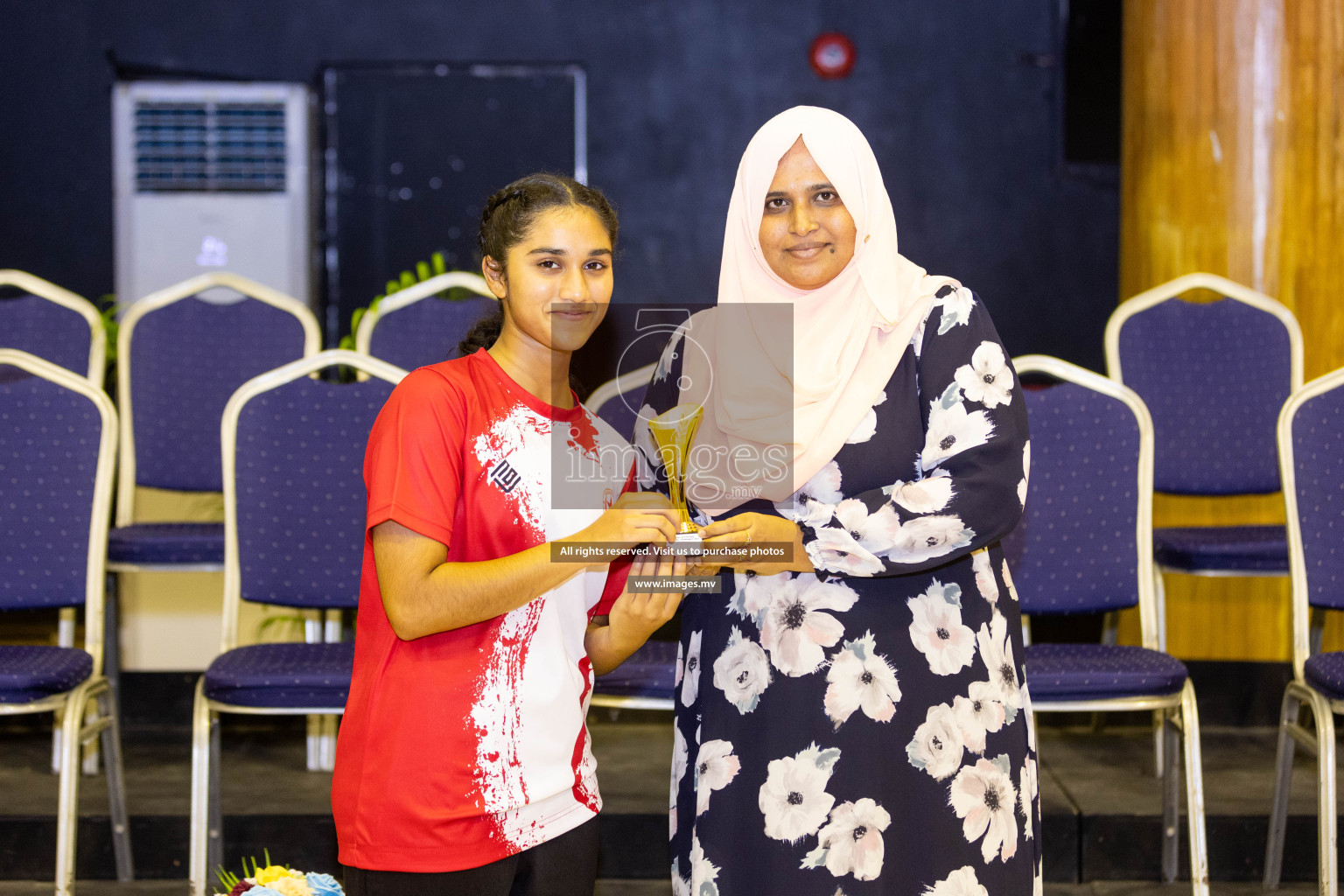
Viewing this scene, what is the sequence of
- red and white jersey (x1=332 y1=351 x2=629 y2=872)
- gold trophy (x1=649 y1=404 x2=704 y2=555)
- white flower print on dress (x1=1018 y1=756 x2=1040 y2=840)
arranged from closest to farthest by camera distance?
red and white jersey (x1=332 y1=351 x2=629 y2=872) < gold trophy (x1=649 y1=404 x2=704 y2=555) < white flower print on dress (x1=1018 y1=756 x2=1040 y2=840)

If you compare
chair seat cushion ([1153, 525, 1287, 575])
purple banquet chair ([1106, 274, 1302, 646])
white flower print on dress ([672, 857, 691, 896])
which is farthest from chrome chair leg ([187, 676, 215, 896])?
purple banquet chair ([1106, 274, 1302, 646])

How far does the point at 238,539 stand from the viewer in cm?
223

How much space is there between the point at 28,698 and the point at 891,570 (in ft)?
4.92

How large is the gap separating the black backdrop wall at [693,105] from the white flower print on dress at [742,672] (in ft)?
13.0

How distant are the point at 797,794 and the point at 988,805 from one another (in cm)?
21

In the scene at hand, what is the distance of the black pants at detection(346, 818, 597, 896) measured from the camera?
3.51 feet

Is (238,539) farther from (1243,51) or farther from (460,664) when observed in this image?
(1243,51)

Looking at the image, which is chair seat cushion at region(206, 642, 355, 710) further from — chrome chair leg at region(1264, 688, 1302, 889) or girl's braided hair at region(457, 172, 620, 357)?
chrome chair leg at region(1264, 688, 1302, 889)

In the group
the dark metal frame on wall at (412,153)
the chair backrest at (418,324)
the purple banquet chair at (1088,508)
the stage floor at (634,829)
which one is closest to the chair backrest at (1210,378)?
the purple banquet chair at (1088,508)

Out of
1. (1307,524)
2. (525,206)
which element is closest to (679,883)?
(525,206)

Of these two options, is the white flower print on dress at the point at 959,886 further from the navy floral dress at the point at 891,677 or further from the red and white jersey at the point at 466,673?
the red and white jersey at the point at 466,673

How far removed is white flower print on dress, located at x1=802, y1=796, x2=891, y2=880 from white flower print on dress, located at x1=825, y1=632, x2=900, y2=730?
0.31 ft

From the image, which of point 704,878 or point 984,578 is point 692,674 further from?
point 984,578

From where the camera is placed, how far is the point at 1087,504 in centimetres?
224
